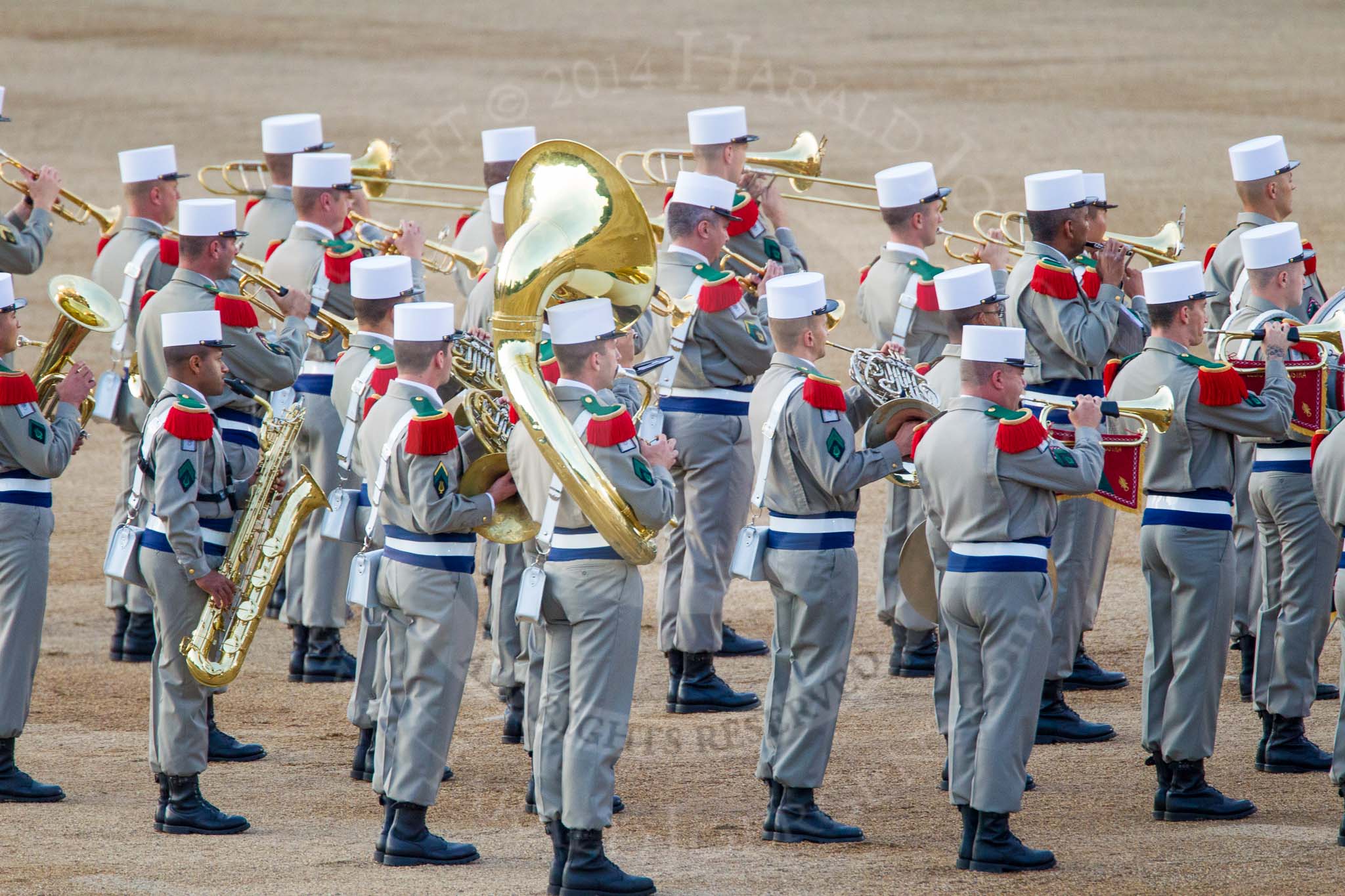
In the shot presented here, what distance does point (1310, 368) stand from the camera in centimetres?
804

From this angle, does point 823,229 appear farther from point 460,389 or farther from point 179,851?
point 179,851

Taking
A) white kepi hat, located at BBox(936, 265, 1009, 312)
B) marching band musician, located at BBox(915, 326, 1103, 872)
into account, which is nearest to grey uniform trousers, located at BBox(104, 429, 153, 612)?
white kepi hat, located at BBox(936, 265, 1009, 312)

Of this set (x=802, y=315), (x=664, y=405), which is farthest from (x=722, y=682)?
(x=802, y=315)

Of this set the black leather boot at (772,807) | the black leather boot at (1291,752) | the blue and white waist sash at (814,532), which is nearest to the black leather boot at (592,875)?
the black leather boot at (772,807)

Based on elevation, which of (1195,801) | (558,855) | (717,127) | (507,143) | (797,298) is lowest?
(558,855)

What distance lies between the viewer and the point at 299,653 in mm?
Result: 10117

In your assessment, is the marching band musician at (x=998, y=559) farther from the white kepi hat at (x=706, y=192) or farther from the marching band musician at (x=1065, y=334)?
the white kepi hat at (x=706, y=192)

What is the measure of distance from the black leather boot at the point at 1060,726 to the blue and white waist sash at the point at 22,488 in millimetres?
4416

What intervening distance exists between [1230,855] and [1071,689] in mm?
2445

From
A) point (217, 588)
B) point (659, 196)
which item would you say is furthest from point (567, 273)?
point (659, 196)

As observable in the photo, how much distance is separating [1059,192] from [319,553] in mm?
4109

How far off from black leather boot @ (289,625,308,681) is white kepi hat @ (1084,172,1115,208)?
14.9ft

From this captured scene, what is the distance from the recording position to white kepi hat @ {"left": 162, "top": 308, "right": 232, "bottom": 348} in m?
7.78

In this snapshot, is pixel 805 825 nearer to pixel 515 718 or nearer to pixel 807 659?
pixel 807 659
